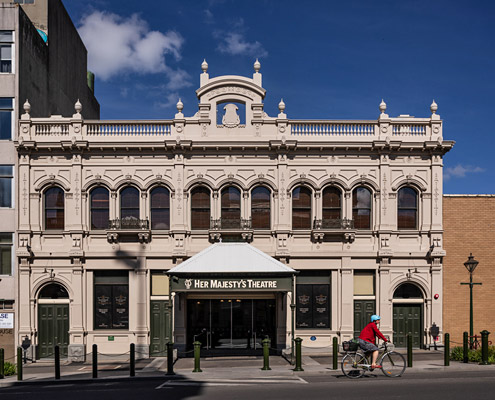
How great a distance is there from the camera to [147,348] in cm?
1903

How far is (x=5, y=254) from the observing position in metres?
19.5

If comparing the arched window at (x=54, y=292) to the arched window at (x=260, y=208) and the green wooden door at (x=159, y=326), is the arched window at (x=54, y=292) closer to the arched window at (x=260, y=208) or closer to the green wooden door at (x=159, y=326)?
the green wooden door at (x=159, y=326)

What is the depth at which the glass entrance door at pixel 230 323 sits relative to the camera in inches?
761

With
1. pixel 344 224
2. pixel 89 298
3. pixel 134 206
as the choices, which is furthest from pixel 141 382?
pixel 344 224

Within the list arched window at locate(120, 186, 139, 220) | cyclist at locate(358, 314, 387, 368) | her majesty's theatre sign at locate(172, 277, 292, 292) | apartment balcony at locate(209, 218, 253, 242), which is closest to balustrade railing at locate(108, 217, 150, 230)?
arched window at locate(120, 186, 139, 220)

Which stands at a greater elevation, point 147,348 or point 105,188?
point 105,188

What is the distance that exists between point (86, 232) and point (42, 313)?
3692 mm

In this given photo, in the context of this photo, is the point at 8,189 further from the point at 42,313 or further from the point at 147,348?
the point at 147,348

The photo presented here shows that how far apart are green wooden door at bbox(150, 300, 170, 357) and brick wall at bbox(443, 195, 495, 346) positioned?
37.2 ft

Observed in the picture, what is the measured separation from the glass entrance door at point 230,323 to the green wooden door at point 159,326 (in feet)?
2.91

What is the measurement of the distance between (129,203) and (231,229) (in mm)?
4395

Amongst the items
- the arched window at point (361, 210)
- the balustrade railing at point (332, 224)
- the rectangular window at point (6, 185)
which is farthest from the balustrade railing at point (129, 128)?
the arched window at point (361, 210)

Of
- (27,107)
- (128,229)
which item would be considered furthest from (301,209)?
(27,107)

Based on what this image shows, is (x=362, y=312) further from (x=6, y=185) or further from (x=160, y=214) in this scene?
(x=6, y=185)
